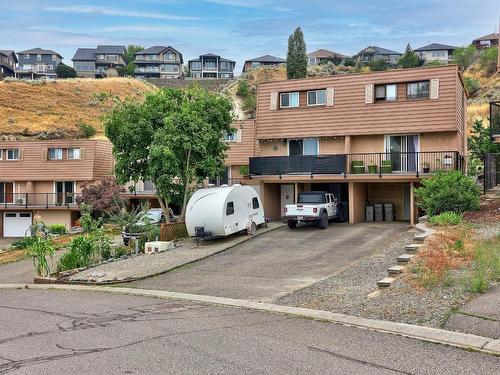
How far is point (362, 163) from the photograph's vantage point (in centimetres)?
2988

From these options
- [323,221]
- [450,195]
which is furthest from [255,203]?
[450,195]

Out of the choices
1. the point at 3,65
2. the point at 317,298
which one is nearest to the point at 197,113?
the point at 317,298

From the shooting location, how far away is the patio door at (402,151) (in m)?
29.5

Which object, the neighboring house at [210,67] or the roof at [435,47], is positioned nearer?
the roof at [435,47]

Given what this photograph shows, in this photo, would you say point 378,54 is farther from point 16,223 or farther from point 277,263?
point 277,263

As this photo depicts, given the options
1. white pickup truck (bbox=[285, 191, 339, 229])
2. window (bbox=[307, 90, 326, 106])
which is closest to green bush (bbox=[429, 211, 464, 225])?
white pickup truck (bbox=[285, 191, 339, 229])

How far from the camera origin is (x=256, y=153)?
3538 centimetres

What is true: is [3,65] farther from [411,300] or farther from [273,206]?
[411,300]

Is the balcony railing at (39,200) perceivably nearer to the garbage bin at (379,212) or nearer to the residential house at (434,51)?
the garbage bin at (379,212)

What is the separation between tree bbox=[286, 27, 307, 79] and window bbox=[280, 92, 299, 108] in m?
51.5

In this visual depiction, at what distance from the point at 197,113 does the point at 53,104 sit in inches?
2593

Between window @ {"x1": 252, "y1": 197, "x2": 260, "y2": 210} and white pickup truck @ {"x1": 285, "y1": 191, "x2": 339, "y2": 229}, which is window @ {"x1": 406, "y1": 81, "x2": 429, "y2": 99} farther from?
window @ {"x1": 252, "y1": 197, "x2": 260, "y2": 210}

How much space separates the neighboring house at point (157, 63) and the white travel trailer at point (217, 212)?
12367 cm

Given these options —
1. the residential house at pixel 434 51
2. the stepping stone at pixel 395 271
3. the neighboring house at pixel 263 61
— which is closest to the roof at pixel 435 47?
the residential house at pixel 434 51
